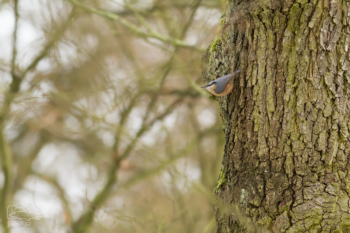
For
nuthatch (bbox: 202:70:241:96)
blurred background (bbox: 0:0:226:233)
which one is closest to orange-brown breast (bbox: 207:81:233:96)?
→ nuthatch (bbox: 202:70:241:96)

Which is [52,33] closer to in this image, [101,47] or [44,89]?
[44,89]

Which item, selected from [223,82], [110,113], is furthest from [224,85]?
[110,113]

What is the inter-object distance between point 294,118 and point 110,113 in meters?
2.47

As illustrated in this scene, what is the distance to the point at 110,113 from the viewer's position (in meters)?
3.68

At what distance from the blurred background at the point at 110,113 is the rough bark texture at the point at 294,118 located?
3.64 feet

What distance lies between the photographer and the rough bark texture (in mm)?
1554

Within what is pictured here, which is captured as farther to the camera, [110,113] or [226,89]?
[110,113]

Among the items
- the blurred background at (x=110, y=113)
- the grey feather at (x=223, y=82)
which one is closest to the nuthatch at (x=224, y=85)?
the grey feather at (x=223, y=82)

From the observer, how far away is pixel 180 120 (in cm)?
527

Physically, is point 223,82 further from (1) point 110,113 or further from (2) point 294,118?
(1) point 110,113

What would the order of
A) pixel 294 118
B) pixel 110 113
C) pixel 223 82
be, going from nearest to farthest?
pixel 294 118 < pixel 223 82 < pixel 110 113

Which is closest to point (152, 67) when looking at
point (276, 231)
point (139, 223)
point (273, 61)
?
point (139, 223)

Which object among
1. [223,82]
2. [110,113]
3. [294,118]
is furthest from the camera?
[110,113]

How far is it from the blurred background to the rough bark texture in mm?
1111
